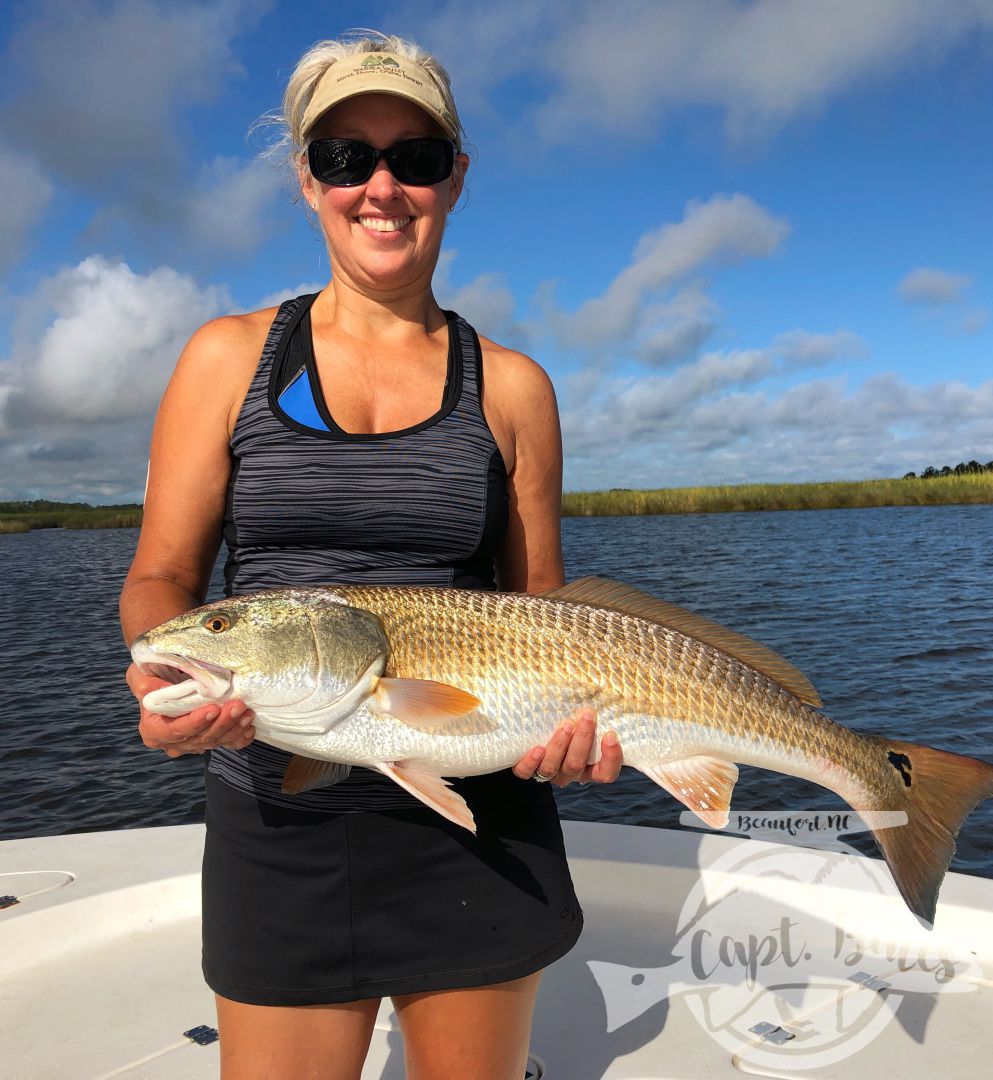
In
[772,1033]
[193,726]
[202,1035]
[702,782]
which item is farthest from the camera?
[202,1035]

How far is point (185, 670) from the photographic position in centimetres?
232

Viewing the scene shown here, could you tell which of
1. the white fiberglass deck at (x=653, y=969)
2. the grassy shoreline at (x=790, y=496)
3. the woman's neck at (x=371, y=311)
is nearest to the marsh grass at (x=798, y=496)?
the grassy shoreline at (x=790, y=496)

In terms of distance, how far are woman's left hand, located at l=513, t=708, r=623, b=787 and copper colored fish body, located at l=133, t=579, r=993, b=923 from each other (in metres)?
0.04

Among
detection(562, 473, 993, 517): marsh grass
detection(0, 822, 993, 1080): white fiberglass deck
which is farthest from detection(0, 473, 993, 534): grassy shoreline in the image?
→ detection(0, 822, 993, 1080): white fiberglass deck

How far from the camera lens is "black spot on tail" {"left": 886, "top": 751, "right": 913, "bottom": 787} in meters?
2.82

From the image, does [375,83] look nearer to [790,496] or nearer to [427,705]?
[427,705]

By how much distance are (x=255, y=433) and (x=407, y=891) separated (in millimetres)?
1227

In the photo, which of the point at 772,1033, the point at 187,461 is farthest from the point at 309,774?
the point at 772,1033

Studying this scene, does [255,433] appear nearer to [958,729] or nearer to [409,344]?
[409,344]

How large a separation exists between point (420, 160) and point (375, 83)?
22cm

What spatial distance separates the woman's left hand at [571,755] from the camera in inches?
97.3

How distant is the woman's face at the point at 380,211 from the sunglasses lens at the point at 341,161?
0.02 m

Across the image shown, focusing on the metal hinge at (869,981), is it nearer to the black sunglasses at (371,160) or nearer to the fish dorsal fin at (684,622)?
the fish dorsal fin at (684,622)

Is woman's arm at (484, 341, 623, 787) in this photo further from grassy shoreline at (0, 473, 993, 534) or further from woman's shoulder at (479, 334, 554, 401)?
grassy shoreline at (0, 473, 993, 534)
